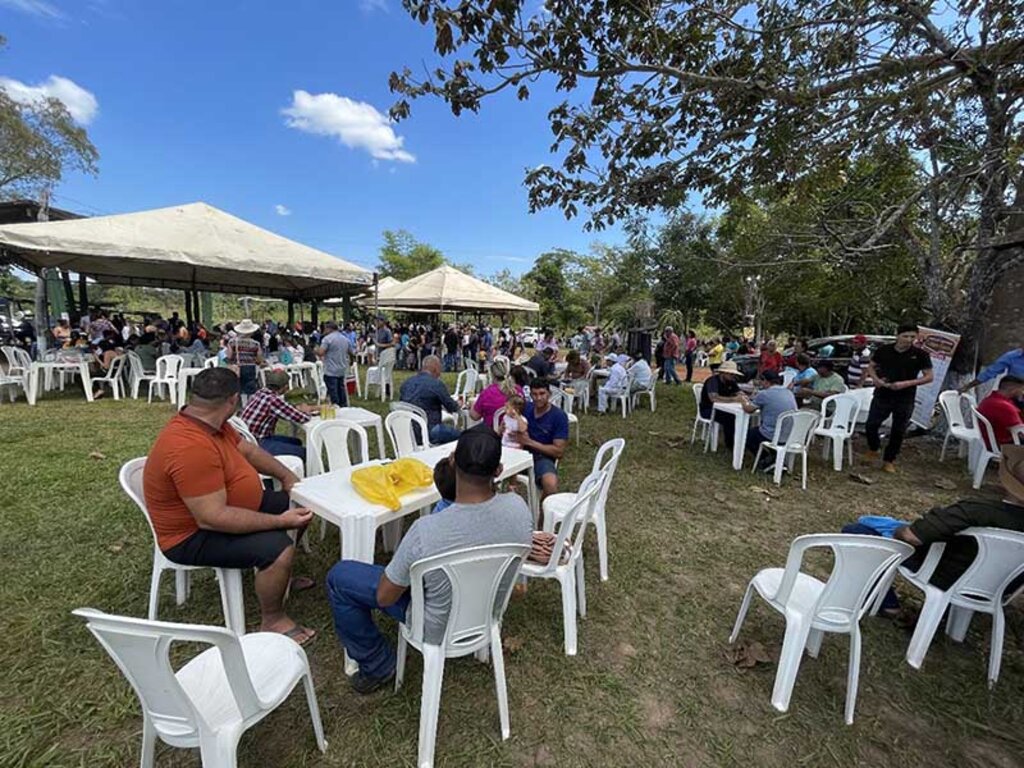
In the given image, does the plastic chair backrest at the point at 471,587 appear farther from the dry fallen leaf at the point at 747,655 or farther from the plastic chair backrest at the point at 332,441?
the plastic chair backrest at the point at 332,441

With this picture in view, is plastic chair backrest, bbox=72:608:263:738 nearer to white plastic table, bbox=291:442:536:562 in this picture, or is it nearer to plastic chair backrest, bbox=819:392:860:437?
white plastic table, bbox=291:442:536:562

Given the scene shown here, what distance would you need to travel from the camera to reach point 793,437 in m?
4.87

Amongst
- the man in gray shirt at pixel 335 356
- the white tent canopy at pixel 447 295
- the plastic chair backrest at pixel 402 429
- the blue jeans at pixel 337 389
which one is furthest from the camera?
the white tent canopy at pixel 447 295

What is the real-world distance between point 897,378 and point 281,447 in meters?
6.61

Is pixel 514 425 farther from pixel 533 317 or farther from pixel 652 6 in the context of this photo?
pixel 533 317

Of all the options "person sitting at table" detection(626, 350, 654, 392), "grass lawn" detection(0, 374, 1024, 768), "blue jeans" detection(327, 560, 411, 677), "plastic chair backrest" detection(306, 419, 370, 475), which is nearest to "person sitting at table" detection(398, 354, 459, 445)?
"plastic chair backrest" detection(306, 419, 370, 475)

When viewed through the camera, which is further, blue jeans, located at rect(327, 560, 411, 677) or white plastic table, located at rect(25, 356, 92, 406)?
white plastic table, located at rect(25, 356, 92, 406)

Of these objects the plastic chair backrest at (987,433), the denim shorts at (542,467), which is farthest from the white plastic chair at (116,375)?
the plastic chair backrest at (987,433)

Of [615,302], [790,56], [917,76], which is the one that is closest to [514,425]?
[790,56]

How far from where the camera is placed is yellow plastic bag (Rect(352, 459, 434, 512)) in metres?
2.39

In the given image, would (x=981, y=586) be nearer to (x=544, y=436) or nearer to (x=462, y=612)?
(x=462, y=612)

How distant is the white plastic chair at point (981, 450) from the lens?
4547mm

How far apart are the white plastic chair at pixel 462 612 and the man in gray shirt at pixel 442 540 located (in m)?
0.04

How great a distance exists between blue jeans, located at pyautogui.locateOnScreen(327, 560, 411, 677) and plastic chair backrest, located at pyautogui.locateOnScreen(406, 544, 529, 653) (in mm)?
179
